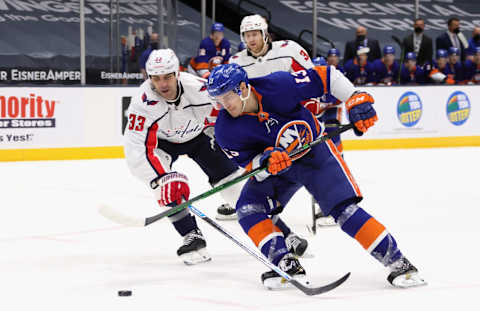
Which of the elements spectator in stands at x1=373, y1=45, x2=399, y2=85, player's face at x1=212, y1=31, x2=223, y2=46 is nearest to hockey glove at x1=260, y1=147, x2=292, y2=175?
player's face at x1=212, y1=31, x2=223, y2=46

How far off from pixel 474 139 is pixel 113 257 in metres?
6.70

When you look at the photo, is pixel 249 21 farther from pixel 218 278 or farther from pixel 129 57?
pixel 129 57

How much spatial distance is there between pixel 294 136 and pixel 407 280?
29.3 inches

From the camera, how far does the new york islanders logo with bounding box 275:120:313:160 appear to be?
3148 millimetres

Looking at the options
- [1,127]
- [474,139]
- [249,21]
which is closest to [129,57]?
[1,127]

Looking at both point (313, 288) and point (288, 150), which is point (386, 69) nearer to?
point (288, 150)

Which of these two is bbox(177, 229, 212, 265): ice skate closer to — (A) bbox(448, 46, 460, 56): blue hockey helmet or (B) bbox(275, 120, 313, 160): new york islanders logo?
(B) bbox(275, 120, 313, 160): new york islanders logo

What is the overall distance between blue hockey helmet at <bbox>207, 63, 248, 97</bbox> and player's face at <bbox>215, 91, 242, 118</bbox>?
2 centimetres

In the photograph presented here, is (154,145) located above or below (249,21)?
below

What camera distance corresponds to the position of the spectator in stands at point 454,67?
9.98 metres

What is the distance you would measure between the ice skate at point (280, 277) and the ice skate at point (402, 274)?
37 cm

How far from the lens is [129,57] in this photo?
9422mm

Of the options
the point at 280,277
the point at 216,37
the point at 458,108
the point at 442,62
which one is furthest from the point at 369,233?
the point at 442,62

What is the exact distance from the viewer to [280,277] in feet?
10.4
